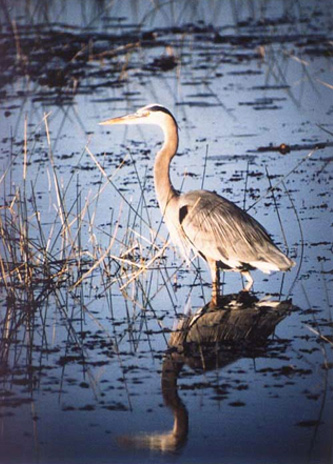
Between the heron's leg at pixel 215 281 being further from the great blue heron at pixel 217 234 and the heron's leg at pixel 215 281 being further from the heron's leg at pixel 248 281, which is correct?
the heron's leg at pixel 248 281

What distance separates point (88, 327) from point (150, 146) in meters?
3.23

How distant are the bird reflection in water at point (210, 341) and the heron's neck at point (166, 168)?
81 centimetres

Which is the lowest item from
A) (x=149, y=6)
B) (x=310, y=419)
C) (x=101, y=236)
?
(x=310, y=419)

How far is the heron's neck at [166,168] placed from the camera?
5480 mm

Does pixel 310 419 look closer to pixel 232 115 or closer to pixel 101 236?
pixel 101 236

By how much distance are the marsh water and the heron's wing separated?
141 mm

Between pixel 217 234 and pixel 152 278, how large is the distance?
15.0 inches

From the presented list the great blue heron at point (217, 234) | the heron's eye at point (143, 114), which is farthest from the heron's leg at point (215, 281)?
the heron's eye at point (143, 114)

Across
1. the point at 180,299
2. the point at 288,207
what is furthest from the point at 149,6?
the point at 180,299

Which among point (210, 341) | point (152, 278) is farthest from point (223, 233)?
point (210, 341)

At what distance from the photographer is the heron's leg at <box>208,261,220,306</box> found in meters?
4.80

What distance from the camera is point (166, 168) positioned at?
5543 millimetres

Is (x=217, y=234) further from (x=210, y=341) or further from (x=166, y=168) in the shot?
(x=210, y=341)

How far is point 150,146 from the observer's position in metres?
7.54
